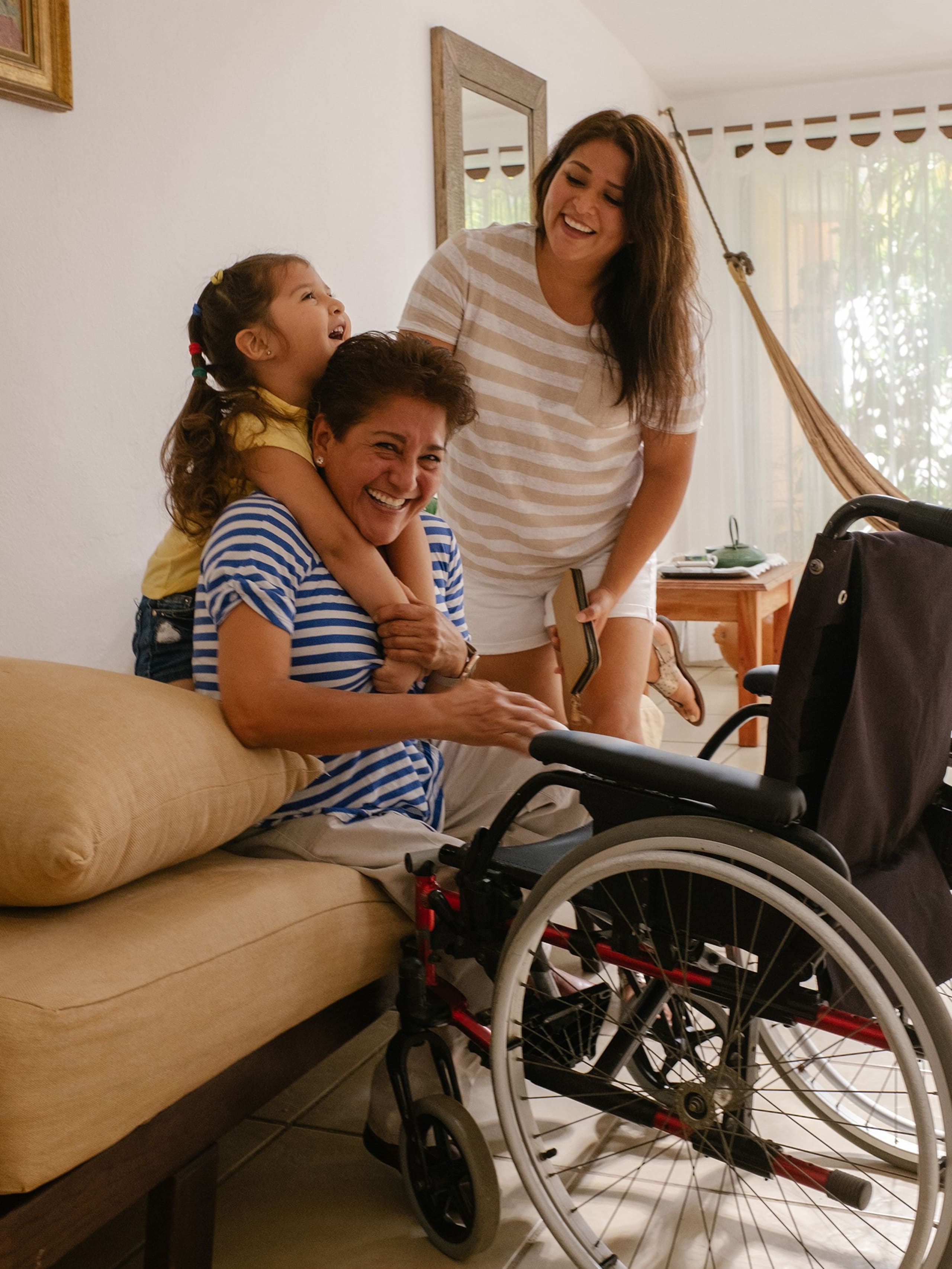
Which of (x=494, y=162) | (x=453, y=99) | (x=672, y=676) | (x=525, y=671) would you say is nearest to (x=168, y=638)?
(x=525, y=671)

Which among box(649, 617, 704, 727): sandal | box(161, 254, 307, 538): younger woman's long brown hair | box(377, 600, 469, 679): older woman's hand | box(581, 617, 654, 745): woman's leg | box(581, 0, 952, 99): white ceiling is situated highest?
box(581, 0, 952, 99): white ceiling

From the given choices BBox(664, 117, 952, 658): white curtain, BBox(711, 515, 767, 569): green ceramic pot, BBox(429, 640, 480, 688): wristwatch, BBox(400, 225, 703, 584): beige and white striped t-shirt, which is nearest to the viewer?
BBox(429, 640, 480, 688): wristwatch

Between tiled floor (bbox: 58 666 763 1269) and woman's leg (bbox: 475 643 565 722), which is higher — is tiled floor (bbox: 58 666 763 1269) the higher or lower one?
the lower one

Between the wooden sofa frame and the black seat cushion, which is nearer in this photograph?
the wooden sofa frame

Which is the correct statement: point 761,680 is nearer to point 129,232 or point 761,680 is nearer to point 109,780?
point 109,780

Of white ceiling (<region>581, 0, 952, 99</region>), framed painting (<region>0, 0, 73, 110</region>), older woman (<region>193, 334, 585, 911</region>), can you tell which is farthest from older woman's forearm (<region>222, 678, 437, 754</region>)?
white ceiling (<region>581, 0, 952, 99</region>)

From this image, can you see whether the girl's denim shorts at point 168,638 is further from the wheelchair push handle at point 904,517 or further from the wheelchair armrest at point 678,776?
the wheelchair push handle at point 904,517

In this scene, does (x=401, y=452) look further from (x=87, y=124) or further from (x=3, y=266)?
(x=87, y=124)

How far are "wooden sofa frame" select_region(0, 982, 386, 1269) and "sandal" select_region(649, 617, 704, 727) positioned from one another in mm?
1786

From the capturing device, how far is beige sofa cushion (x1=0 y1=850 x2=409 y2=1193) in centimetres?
96

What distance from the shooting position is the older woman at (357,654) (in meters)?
1.31

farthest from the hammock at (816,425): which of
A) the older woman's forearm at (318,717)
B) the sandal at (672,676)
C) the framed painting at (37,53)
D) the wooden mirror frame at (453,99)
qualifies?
the older woman's forearm at (318,717)

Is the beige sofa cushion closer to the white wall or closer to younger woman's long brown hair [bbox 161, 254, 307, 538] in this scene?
younger woman's long brown hair [bbox 161, 254, 307, 538]

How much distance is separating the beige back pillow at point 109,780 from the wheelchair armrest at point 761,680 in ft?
1.95
